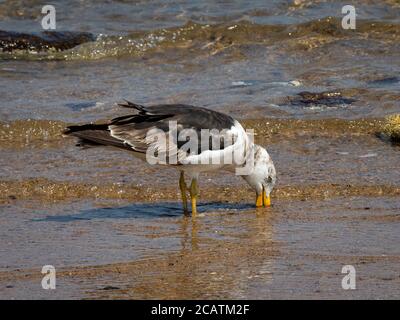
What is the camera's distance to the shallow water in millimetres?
5793

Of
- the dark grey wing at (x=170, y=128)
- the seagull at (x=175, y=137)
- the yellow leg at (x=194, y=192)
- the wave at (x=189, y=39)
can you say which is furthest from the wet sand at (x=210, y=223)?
the wave at (x=189, y=39)

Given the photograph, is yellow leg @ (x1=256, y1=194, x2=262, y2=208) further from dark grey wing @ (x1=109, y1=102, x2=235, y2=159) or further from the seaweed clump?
the seaweed clump

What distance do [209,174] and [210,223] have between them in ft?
5.27

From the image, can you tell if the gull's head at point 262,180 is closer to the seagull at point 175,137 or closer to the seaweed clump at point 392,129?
the seagull at point 175,137

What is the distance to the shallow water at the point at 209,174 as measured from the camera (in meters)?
5.79

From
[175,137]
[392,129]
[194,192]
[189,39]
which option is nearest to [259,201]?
[194,192]

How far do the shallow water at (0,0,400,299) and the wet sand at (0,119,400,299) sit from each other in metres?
0.02

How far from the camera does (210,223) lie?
7.30m

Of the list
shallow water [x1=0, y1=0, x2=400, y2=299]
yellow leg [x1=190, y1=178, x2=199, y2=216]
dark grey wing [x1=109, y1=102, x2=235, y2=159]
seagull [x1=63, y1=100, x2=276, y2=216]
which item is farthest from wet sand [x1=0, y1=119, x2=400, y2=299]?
dark grey wing [x1=109, y1=102, x2=235, y2=159]

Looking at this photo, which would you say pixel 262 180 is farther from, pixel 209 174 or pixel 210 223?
pixel 209 174

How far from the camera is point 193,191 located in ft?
25.6

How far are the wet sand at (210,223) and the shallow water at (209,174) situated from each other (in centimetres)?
2
